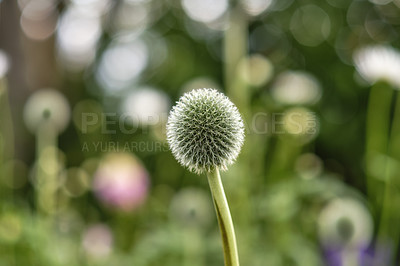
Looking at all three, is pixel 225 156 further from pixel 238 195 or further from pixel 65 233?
pixel 65 233

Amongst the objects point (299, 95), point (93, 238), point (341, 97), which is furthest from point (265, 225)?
point (341, 97)

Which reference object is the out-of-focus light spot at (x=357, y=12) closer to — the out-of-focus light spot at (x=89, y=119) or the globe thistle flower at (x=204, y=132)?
the out-of-focus light spot at (x=89, y=119)

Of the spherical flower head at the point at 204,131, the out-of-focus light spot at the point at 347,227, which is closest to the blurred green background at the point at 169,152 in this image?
the out-of-focus light spot at the point at 347,227

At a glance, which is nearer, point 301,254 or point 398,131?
point 301,254

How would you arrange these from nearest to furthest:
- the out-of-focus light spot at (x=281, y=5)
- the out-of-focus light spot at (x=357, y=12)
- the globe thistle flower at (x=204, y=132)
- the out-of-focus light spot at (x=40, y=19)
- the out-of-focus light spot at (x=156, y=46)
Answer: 1. the globe thistle flower at (x=204, y=132)
2. the out-of-focus light spot at (x=357, y=12)
3. the out-of-focus light spot at (x=281, y=5)
4. the out-of-focus light spot at (x=40, y=19)
5. the out-of-focus light spot at (x=156, y=46)

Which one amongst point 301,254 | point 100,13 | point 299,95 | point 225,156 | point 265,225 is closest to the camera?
point 225,156

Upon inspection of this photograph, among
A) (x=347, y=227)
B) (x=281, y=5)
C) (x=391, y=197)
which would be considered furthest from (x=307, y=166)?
(x=281, y=5)

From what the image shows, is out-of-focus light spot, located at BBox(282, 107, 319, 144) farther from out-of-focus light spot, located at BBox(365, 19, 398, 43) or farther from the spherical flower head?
out-of-focus light spot, located at BBox(365, 19, 398, 43)
